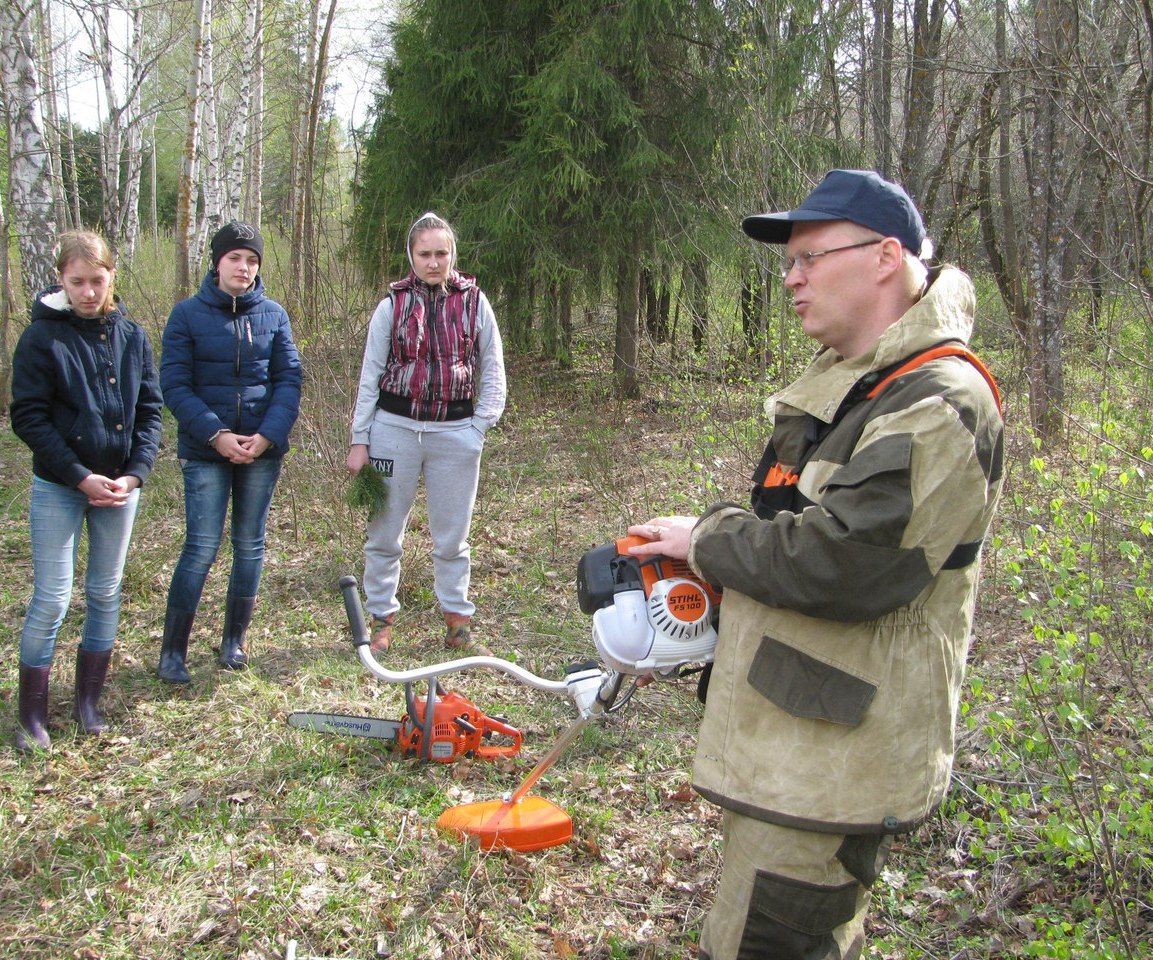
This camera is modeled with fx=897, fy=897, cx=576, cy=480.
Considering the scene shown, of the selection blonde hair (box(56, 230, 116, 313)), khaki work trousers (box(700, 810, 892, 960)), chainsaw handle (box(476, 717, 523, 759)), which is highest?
blonde hair (box(56, 230, 116, 313))

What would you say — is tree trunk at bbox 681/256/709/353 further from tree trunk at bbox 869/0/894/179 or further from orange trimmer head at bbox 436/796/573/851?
orange trimmer head at bbox 436/796/573/851

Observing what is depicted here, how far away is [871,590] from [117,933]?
269 cm

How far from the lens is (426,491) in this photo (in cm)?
499

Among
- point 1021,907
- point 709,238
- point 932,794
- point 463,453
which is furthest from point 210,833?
point 709,238

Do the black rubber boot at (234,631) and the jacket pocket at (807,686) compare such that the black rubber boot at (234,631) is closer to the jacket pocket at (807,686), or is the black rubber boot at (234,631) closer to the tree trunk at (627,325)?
the jacket pocket at (807,686)

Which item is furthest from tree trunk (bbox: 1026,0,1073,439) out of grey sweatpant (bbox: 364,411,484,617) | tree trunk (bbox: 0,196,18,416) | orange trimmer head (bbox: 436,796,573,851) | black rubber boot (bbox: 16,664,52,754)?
tree trunk (bbox: 0,196,18,416)

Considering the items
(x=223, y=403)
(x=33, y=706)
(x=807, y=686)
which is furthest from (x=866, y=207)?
(x=33, y=706)

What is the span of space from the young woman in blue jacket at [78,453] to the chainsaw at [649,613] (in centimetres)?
278

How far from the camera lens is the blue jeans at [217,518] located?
4.59 m

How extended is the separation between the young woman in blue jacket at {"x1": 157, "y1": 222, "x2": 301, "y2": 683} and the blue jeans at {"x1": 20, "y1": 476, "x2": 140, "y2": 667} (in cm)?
47

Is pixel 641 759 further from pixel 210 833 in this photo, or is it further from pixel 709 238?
pixel 709 238

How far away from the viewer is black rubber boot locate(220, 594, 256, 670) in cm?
491

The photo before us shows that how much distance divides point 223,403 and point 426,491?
3.76 ft

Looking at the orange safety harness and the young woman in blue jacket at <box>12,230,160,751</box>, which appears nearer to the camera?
the orange safety harness
